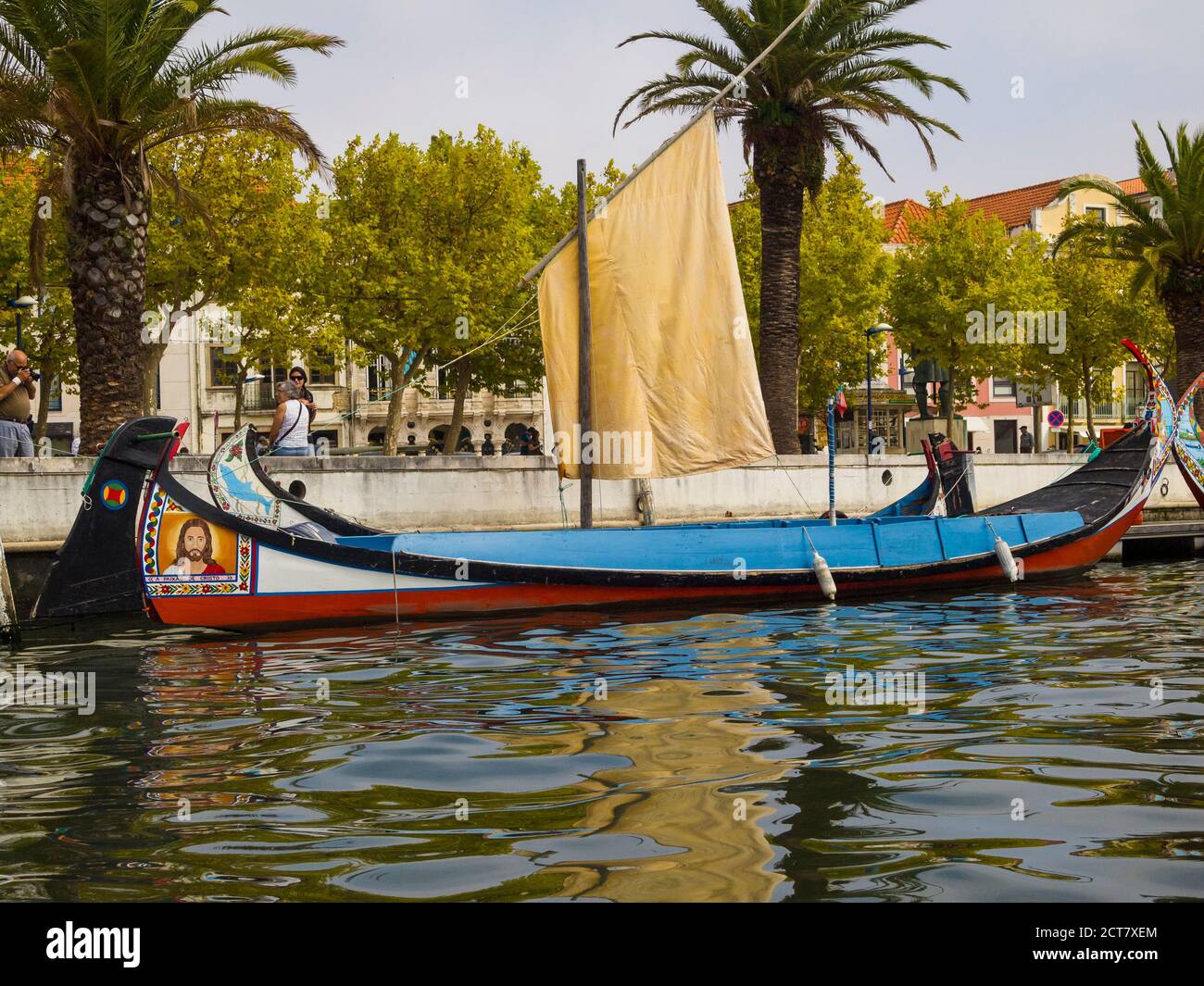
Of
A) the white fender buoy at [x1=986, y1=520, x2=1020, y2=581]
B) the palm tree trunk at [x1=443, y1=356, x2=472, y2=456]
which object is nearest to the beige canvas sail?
the white fender buoy at [x1=986, y1=520, x2=1020, y2=581]

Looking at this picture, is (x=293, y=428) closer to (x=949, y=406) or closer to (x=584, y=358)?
A: (x=584, y=358)

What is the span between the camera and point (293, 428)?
16703 mm

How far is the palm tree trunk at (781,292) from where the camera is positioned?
24938 millimetres

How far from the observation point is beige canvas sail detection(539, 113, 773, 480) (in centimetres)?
1688

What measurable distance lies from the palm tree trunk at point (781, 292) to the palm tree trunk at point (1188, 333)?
9.91 m

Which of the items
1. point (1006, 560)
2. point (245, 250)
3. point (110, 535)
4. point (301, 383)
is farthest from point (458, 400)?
point (110, 535)

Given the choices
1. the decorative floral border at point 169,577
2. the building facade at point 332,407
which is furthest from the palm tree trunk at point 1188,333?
the building facade at point 332,407

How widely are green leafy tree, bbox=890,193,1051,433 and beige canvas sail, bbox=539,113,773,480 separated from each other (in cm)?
2791

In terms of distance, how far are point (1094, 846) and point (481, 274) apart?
116 feet

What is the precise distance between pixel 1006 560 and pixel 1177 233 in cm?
1509

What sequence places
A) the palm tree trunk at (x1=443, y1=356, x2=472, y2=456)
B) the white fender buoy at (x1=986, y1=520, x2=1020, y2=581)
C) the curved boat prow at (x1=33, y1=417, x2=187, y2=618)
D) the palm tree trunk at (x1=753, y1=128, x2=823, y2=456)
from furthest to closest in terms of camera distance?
1. the palm tree trunk at (x1=443, y1=356, x2=472, y2=456)
2. the palm tree trunk at (x1=753, y1=128, x2=823, y2=456)
3. the white fender buoy at (x1=986, y1=520, x2=1020, y2=581)
4. the curved boat prow at (x1=33, y1=417, x2=187, y2=618)

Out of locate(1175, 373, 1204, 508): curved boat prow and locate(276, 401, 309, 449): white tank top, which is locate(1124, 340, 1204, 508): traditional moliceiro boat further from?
locate(276, 401, 309, 449): white tank top

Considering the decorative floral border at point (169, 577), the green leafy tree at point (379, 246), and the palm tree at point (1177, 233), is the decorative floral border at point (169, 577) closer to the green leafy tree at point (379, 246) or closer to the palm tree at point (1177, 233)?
the palm tree at point (1177, 233)

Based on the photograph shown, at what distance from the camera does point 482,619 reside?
14.8 metres
